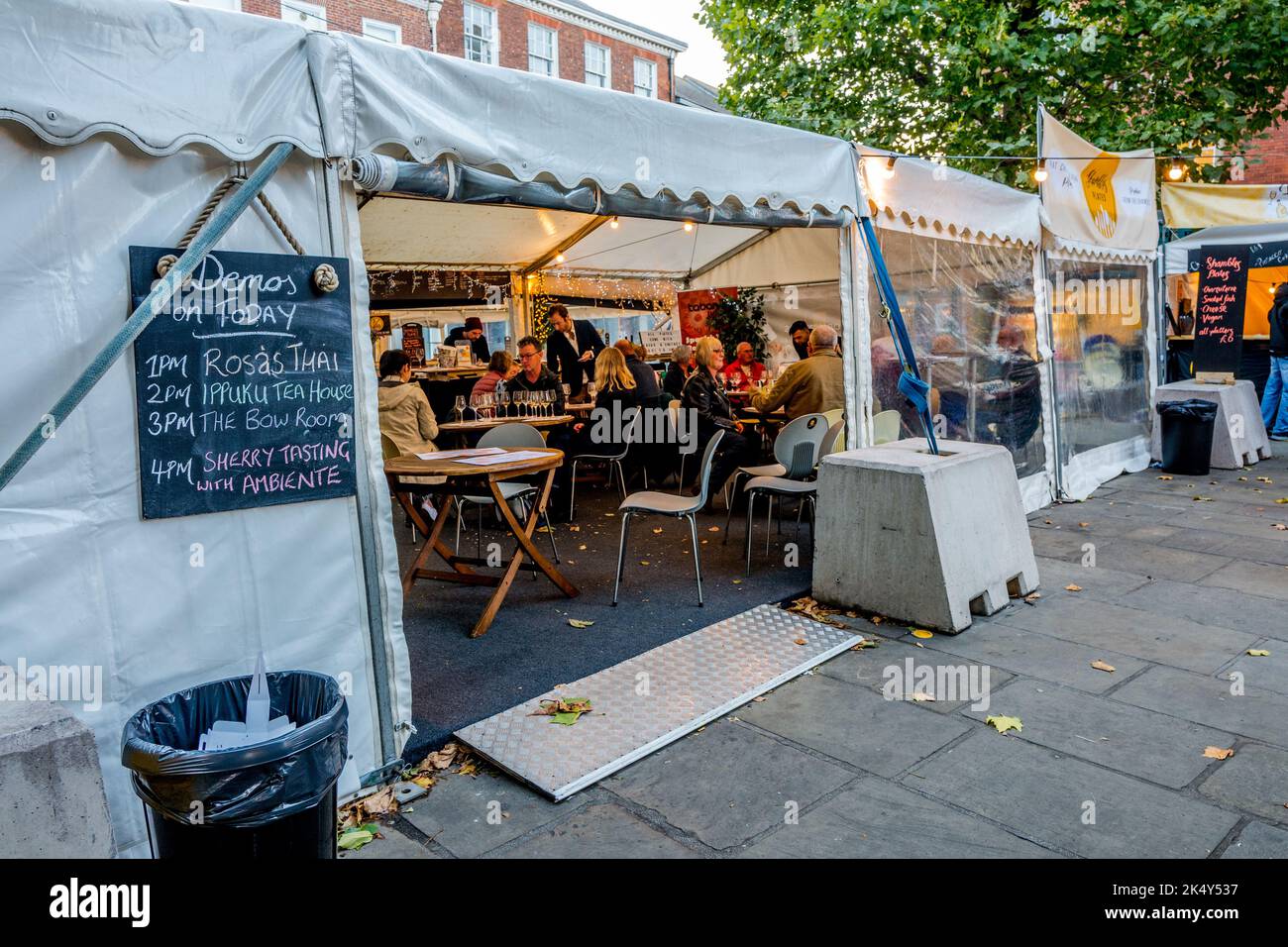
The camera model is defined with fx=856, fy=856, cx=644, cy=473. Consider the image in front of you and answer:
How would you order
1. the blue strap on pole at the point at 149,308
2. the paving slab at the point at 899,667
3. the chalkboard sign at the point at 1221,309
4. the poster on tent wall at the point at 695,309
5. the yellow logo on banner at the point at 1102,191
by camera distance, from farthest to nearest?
the poster on tent wall at the point at 695,309, the chalkboard sign at the point at 1221,309, the yellow logo on banner at the point at 1102,191, the paving slab at the point at 899,667, the blue strap on pole at the point at 149,308

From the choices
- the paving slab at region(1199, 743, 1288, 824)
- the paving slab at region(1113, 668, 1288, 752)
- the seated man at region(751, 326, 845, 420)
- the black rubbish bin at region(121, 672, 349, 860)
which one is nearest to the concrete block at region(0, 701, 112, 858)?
the black rubbish bin at region(121, 672, 349, 860)

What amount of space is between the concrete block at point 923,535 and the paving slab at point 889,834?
6.55ft

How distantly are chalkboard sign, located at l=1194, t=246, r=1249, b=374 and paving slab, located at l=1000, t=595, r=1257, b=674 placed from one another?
8.06 m

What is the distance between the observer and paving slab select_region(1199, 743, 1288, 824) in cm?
311

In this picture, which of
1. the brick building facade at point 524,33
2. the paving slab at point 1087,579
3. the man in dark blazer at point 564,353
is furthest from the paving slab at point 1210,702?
the brick building facade at point 524,33

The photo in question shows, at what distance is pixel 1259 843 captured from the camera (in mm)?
2898

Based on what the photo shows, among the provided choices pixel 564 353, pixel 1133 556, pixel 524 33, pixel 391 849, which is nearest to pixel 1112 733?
pixel 391 849

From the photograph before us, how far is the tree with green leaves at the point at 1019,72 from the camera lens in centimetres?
1126

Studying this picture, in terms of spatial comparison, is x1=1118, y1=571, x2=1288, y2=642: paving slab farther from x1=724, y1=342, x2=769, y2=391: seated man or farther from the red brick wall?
the red brick wall

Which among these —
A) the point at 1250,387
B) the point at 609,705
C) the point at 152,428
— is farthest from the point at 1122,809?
the point at 1250,387

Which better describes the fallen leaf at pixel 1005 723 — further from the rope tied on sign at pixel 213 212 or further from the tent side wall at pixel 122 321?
the rope tied on sign at pixel 213 212

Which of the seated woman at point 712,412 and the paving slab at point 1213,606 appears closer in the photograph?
the paving slab at point 1213,606

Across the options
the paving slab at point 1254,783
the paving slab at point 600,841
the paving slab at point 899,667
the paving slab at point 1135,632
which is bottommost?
the paving slab at point 600,841

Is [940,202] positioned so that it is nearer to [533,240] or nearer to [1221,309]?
[533,240]
